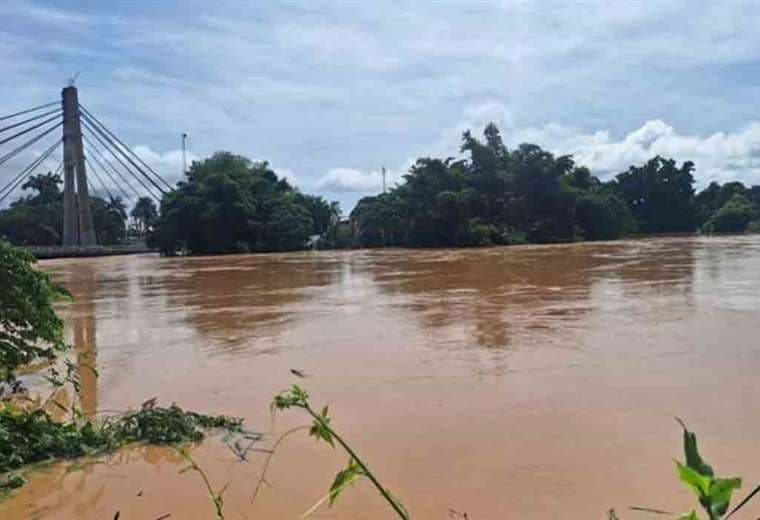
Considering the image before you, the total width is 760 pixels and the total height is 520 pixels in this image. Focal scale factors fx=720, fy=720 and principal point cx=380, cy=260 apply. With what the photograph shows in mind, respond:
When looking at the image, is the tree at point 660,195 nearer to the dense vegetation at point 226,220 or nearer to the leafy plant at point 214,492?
the dense vegetation at point 226,220

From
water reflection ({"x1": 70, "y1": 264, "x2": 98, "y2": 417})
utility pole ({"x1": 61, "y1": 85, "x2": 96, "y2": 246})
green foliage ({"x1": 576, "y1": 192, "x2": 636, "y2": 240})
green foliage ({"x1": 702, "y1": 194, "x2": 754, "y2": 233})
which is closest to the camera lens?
water reflection ({"x1": 70, "y1": 264, "x2": 98, "y2": 417})

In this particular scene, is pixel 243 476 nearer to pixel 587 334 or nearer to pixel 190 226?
pixel 587 334

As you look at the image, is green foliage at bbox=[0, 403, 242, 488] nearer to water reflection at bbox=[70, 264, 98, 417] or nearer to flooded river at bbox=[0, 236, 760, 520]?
flooded river at bbox=[0, 236, 760, 520]

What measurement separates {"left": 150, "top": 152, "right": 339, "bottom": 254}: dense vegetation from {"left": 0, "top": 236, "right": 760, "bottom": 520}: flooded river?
1072 inches

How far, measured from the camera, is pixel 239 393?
5160mm

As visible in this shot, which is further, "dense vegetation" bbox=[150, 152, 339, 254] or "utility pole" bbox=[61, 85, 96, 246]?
"utility pole" bbox=[61, 85, 96, 246]

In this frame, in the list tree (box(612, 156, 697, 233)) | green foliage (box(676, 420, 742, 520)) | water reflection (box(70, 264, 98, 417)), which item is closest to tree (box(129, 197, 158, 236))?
tree (box(612, 156, 697, 233))

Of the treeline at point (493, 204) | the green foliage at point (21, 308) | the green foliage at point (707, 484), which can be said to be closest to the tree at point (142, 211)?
the treeline at point (493, 204)

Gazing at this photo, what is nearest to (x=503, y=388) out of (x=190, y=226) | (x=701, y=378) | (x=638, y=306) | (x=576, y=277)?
(x=701, y=378)

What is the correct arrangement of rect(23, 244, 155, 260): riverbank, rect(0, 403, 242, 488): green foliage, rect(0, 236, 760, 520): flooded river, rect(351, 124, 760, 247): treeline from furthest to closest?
rect(23, 244, 155, 260): riverbank, rect(351, 124, 760, 247): treeline, rect(0, 403, 242, 488): green foliage, rect(0, 236, 760, 520): flooded river

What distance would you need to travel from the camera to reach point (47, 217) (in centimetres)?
5150

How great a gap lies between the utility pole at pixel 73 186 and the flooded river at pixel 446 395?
36918 millimetres

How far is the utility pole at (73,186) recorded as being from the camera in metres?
44.9

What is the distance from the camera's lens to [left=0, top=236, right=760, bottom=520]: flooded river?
124 inches
